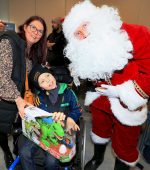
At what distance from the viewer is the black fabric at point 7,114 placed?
4.95 ft

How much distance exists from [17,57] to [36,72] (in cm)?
17

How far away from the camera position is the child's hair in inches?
59.3

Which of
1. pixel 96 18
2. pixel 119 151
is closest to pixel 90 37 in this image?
pixel 96 18

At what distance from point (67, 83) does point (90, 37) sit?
50 centimetres

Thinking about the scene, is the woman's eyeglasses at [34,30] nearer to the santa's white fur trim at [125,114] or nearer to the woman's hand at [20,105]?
the woman's hand at [20,105]

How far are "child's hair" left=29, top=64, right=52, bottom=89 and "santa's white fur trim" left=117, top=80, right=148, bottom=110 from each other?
511mm

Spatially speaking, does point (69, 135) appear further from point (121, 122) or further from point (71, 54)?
point (71, 54)

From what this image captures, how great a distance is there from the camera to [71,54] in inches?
55.7

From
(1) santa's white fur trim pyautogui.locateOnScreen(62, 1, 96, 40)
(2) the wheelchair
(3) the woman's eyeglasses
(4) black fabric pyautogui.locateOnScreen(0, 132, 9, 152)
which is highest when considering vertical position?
(1) santa's white fur trim pyautogui.locateOnScreen(62, 1, 96, 40)

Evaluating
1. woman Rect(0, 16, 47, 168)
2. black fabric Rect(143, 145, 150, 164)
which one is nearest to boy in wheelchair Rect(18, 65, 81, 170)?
woman Rect(0, 16, 47, 168)

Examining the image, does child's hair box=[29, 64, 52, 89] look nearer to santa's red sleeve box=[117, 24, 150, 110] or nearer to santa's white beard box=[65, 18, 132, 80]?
santa's white beard box=[65, 18, 132, 80]

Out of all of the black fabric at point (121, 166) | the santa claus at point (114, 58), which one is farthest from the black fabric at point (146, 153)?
A: the santa claus at point (114, 58)

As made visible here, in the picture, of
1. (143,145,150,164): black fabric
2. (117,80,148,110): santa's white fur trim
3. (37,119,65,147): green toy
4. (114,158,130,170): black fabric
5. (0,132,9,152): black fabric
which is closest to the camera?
(37,119,65,147): green toy

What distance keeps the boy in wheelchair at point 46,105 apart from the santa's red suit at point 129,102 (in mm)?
204
